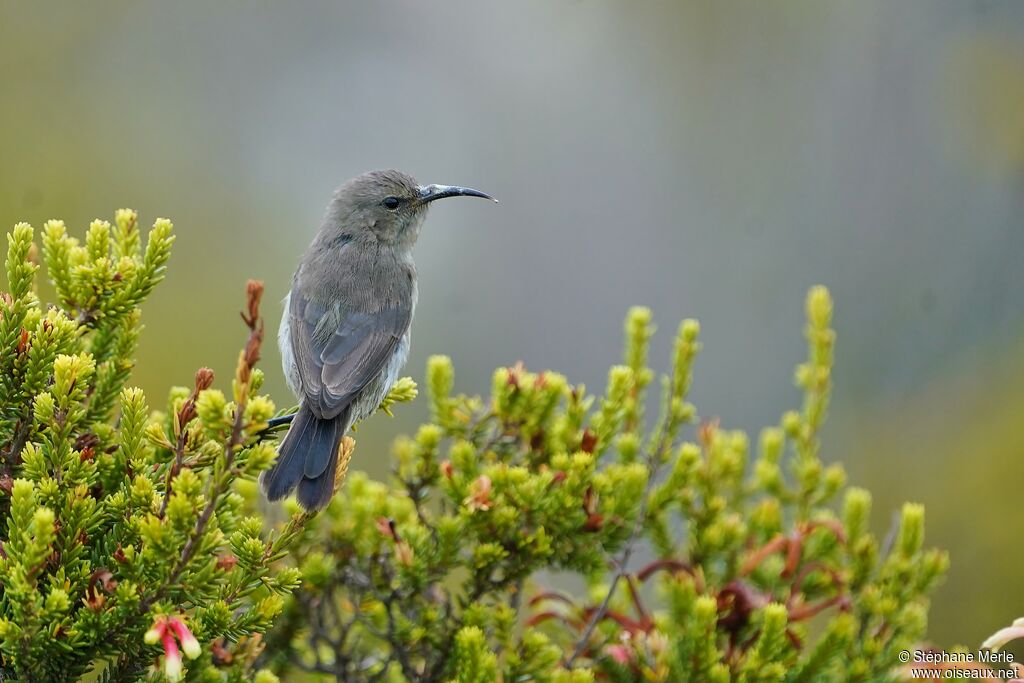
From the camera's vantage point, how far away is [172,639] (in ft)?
6.35

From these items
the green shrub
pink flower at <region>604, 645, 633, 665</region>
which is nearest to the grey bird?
the green shrub

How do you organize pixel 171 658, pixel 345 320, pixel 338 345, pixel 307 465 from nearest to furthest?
pixel 171 658, pixel 307 465, pixel 338 345, pixel 345 320

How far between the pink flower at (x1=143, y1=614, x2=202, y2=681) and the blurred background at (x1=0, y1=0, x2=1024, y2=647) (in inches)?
209

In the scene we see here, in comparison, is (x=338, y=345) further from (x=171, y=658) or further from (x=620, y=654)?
(x=171, y=658)

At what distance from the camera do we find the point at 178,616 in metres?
1.98

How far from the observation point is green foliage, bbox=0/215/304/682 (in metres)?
2.00

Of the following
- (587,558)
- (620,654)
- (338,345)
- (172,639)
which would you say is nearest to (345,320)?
(338,345)

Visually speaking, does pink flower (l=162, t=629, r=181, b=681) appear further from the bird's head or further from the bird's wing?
the bird's head

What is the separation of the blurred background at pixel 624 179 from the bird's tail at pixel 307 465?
4.18 m

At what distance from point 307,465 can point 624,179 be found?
740 cm

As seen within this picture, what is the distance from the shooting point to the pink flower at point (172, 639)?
6.08 ft

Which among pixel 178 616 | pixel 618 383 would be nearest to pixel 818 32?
pixel 618 383

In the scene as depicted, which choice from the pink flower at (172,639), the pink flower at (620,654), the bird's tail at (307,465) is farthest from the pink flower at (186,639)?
the pink flower at (620,654)

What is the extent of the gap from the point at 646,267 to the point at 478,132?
8.28 feet
